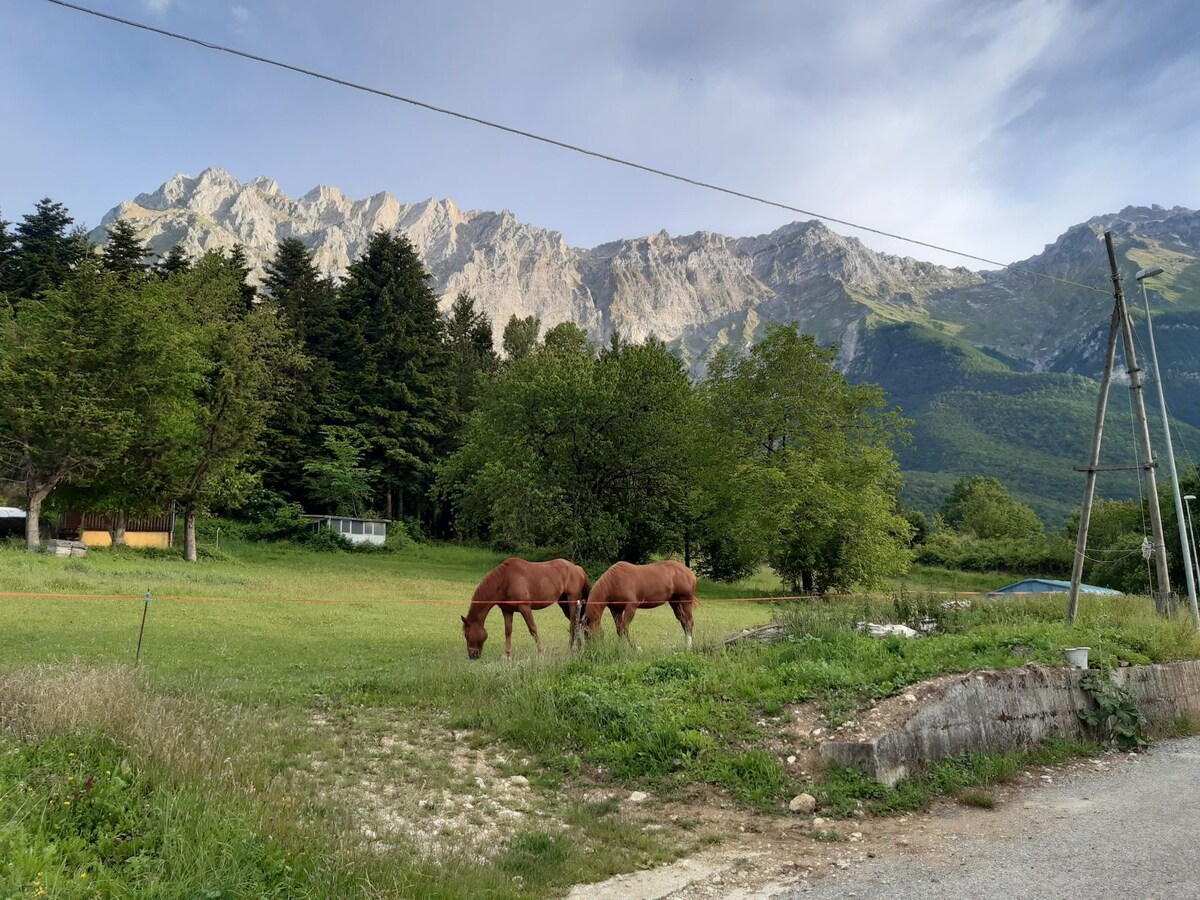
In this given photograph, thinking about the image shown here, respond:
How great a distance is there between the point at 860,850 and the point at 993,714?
3.47 metres

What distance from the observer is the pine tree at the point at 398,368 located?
53.8 meters

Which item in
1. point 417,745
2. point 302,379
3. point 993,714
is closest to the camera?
point 417,745

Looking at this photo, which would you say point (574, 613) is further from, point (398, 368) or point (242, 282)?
point (242, 282)

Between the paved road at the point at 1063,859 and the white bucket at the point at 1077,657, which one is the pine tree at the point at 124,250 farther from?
the paved road at the point at 1063,859

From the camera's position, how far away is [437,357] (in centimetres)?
5806

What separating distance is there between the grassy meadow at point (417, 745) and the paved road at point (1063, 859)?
103cm

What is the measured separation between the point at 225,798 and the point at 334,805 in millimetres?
861

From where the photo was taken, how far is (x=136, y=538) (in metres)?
40.5

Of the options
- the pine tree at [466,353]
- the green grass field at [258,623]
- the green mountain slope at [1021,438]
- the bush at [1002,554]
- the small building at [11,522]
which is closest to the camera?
the green grass field at [258,623]

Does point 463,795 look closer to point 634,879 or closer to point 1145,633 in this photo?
point 634,879

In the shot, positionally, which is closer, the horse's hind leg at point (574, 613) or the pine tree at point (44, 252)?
the horse's hind leg at point (574, 613)

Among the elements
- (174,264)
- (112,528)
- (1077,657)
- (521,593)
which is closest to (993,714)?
(1077,657)

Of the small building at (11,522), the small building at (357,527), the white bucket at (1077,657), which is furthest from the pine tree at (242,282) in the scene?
the white bucket at (1077,657)

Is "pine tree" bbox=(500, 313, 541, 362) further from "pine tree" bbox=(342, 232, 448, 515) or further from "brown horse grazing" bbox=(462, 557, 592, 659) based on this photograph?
"brown horse grazing" bbox=(462, 557, 592, 659)
